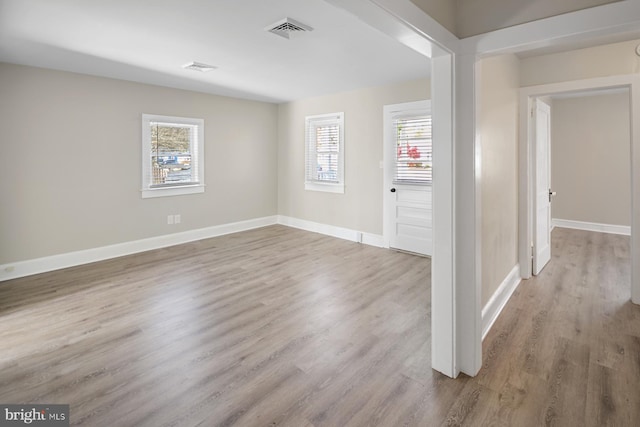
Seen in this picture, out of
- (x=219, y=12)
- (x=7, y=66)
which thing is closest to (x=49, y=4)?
(x=219, y=12)

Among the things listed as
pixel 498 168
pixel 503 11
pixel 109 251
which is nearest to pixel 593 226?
pixel 498 168

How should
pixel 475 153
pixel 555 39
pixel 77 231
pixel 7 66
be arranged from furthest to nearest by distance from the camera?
pixel 77 231 < pixel 7 66 < pixel 475 153 < pixel 555 39

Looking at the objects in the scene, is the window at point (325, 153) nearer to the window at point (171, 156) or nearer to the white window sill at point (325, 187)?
the white window sill at point (325, 187)

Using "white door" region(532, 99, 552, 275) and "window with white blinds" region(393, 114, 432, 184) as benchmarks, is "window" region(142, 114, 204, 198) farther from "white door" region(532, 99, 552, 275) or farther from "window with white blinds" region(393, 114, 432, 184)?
"white door" region(532, 99, 552, 275)

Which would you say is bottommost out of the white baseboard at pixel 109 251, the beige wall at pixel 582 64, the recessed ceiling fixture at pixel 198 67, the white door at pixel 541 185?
the white baseboard at pixel 109 251

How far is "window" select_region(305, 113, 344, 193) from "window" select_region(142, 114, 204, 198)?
197 centimetres

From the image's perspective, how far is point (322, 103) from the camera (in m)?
6.18

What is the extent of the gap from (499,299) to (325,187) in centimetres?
377

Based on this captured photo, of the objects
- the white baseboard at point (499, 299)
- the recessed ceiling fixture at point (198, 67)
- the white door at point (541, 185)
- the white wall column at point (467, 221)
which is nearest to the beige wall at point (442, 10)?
the white wall column at point (467, 221)

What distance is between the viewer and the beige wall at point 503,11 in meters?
1.75

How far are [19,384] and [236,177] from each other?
4.74 m

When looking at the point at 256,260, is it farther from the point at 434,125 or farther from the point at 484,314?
the point at 434,125

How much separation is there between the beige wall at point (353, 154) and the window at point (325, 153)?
11 centimetres

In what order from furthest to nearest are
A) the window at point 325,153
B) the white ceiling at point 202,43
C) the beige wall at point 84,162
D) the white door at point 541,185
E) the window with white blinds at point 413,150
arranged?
the window at point 325,153, the window with white blinds at point 413,150, the beige wall at point 84,162, the white door at point 541,185, the white ceiling at point 202,43
